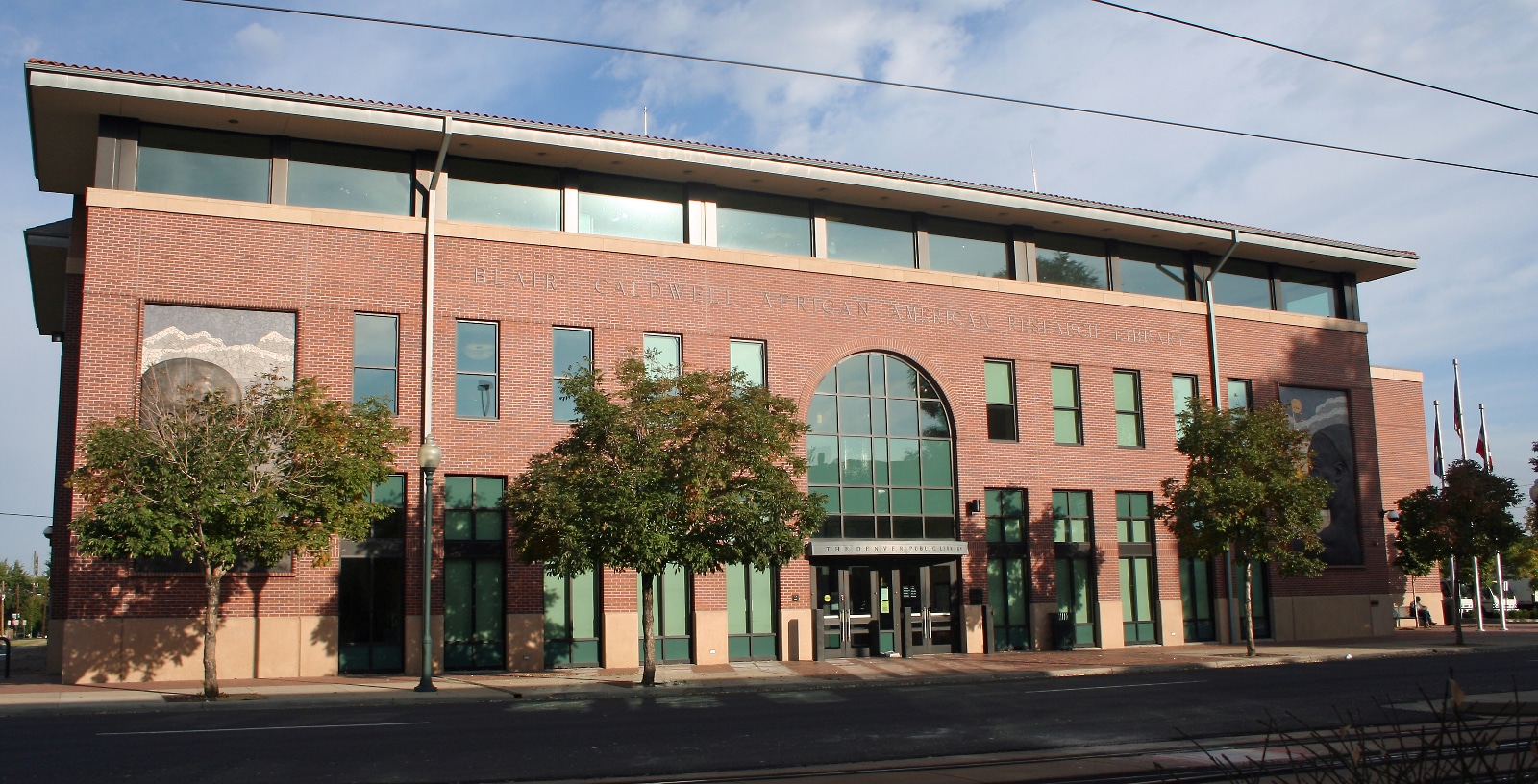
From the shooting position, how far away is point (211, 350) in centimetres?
2398

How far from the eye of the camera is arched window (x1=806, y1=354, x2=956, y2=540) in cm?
2936

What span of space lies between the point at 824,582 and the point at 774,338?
609 centimetres

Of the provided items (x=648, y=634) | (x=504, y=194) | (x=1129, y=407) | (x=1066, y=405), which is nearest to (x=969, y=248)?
(x=1066, y=405)

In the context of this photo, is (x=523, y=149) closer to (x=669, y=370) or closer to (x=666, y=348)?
(x=666, y=348)

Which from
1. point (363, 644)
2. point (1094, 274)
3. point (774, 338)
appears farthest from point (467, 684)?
point (1094, 274)

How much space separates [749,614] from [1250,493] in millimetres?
12166

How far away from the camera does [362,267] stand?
25328 millimetres

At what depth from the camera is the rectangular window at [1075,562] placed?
3191 cm

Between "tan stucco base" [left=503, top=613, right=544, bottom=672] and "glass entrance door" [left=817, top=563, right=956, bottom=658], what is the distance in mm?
6625

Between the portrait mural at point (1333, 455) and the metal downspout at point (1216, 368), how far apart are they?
2704 mm

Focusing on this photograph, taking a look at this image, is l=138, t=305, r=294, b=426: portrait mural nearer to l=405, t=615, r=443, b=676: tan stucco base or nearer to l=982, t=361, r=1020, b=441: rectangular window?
l=405, t=615, r=443, b=676: tan stucco base

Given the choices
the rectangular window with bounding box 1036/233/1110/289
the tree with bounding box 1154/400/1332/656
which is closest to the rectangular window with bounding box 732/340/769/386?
the rectangular window with bounding box 1036/233/1110/289

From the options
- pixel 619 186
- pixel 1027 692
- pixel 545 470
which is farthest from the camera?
pixel 619 186

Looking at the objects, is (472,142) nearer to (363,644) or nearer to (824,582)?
(363,644)
